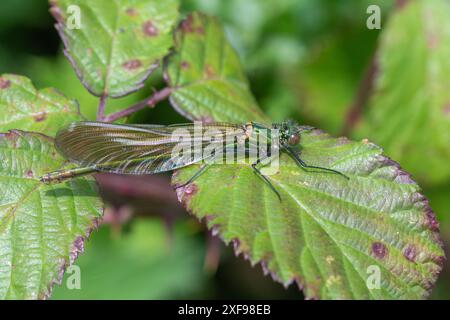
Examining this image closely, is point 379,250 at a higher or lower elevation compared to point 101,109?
lower

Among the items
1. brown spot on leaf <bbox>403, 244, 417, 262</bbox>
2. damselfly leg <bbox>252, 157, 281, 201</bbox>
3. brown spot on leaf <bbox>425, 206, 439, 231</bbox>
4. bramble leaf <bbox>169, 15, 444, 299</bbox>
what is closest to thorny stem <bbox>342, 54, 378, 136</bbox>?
bramble leaf <bbox>169, 15, 444, 299</bbox>

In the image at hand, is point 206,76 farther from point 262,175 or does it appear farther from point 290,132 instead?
point 262,175

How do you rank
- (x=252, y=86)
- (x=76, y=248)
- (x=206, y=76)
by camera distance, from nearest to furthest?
1. (x=76, y=248)
2. (x=206, y=76)
3. (x=252, y=86)

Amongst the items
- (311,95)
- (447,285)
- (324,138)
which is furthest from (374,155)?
(311,95)

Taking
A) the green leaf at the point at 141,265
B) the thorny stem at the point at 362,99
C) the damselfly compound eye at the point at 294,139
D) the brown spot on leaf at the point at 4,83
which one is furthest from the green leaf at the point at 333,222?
the green leaf at the point at 141,265

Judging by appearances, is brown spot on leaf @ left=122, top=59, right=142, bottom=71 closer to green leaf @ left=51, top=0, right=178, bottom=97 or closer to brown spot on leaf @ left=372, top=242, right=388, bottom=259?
green leaf @ left=51, top=0, right=178, bottom=97

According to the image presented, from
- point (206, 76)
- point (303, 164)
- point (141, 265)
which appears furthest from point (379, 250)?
point (141, 265)
